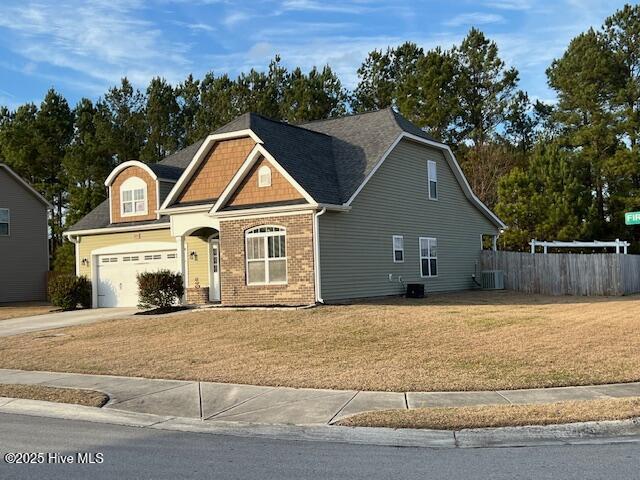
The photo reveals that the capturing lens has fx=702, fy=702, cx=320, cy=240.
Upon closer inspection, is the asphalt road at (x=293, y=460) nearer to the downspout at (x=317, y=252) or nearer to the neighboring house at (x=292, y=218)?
the downspout at (x=317, y=252)

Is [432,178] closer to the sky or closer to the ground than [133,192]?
closer to the sky

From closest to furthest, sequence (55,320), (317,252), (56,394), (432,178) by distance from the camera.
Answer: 1. (56,394)
2. (317,252)
3. (55,320)
4. (432,178)

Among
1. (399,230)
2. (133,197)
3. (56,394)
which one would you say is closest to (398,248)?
(399,230)

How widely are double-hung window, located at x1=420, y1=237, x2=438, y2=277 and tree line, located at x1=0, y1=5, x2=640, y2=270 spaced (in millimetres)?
13132

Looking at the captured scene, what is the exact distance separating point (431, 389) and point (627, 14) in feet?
138

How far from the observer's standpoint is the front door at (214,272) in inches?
1004

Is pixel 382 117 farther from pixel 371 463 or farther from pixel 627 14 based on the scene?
pixel 627 14

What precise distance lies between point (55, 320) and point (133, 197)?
6.83 m

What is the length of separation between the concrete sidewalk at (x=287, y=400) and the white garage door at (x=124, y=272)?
1653 cm

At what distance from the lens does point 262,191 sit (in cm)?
2247

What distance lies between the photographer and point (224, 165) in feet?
81.5

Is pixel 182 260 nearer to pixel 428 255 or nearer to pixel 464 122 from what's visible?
pixel 428 255

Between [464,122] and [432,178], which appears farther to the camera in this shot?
[464,122]

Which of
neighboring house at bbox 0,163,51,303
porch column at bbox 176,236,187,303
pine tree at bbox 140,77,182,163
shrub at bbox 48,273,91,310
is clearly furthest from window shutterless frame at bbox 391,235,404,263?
pine tree at bbox 140,77,182,163
